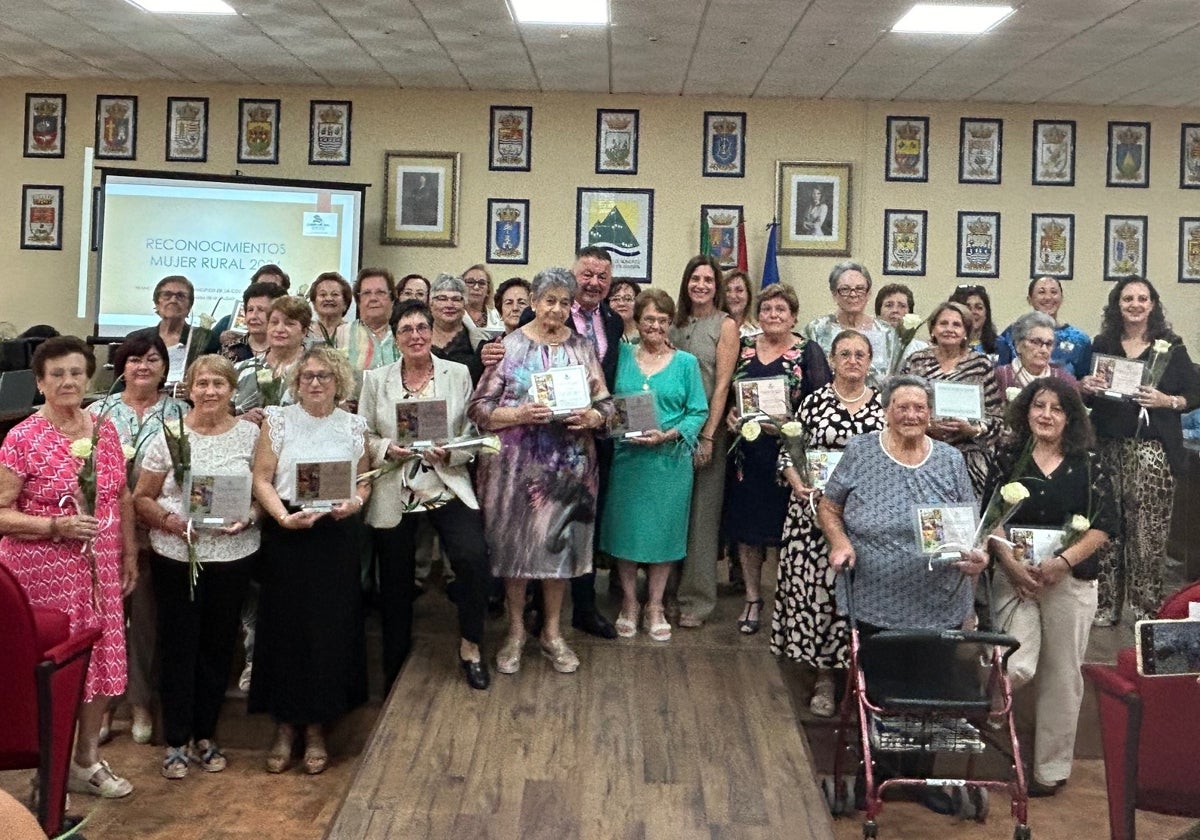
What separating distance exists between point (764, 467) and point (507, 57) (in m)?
3.94

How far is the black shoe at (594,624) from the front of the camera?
14.5ft

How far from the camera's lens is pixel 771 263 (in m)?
8.06

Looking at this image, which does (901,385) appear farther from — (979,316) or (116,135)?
(116,135)

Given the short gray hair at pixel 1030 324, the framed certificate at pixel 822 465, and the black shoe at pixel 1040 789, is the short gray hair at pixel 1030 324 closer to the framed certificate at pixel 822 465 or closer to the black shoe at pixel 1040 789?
the framed certificate at pixel 822 465

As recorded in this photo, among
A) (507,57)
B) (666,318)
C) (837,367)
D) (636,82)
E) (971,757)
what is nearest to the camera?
(971,757)

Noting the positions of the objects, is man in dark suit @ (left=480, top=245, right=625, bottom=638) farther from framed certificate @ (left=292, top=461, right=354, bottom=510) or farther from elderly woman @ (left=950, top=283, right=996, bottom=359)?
elderly woman @ (left=950, top=283, right=996, bottom=359)

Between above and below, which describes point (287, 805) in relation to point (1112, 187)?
below

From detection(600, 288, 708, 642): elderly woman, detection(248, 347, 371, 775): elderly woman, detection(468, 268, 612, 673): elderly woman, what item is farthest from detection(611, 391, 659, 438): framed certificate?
detection(248, 347, 371, 775): elderly woman

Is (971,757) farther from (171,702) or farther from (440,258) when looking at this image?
(440,258)

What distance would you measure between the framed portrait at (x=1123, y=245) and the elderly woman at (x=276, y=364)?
626 cm

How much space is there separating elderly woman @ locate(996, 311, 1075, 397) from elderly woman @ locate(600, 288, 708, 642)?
1.26 m

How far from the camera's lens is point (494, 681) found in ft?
13.3

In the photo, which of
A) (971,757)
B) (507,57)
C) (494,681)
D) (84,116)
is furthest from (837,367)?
(84,116)

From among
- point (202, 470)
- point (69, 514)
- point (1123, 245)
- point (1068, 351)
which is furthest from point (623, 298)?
point (1123, 245)
